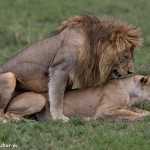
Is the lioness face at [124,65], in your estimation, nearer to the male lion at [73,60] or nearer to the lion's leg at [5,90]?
the male lion at [73,60]

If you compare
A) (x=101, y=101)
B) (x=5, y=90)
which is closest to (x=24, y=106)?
(x=5, y=90)

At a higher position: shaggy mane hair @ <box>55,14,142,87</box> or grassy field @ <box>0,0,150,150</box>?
shaggy mane hair @ <box>55,14,142,87</box>

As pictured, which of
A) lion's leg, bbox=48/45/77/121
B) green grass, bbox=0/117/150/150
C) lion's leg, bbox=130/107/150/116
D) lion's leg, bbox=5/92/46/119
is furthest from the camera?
lion's leg, bbox=130/107/150/116

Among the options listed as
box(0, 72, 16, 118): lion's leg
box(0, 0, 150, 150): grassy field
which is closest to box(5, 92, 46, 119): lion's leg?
box(0, 72, 16, 118): lion's leg

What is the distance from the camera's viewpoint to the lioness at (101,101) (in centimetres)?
863

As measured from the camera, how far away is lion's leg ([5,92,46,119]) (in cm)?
862

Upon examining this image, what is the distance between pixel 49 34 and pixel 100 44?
4872 mm

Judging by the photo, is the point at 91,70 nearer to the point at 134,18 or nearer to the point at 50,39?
the point at 50,39

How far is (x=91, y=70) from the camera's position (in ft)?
28.7

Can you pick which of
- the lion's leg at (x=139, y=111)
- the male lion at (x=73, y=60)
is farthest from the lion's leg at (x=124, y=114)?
Result: the male lion at (x=73, y=60)

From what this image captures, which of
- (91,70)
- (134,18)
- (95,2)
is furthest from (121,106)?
(95,2)

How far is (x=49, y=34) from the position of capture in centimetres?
1350

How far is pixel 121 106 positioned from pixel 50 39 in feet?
4.25

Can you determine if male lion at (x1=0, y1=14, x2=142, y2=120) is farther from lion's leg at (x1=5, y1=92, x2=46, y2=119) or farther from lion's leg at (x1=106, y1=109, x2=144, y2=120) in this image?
lion's leg at (x1=106, y1=109, x2=144, y2=120)
